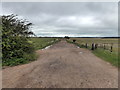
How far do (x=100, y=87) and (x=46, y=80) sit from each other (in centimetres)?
209

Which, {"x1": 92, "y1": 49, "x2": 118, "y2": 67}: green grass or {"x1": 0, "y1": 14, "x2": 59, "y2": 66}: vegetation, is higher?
{"x1": 0, "y1": 14, "x2": 59, "y2": 66}: vegetation

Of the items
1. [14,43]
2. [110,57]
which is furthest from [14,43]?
[110,57]

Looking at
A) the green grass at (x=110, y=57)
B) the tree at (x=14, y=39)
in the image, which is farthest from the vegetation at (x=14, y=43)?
the green grass at (x=110, y=57)

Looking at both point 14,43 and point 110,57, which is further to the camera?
point 110,57

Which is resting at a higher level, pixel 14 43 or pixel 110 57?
pixel 14 43

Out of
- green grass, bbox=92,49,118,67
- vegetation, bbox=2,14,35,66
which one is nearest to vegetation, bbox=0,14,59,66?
vegetation, bbox=2,14,35,66

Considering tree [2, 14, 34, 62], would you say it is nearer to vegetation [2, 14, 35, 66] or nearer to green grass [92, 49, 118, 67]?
vegetation [2, 14, 35, 66]

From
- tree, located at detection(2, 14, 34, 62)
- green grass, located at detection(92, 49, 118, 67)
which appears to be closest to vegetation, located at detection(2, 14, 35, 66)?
tree, located at detection(2, 14, 34, 62)

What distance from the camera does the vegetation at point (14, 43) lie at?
917 cm

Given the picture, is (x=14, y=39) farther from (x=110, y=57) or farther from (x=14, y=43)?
(x=110, y=57)

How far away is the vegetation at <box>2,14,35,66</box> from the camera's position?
9172mm

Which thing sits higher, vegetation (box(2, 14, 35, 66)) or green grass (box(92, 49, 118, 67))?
vegetation (box(2, 14, 35, 66))

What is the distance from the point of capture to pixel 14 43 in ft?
31.7

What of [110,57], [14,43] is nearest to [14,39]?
[14,43]
